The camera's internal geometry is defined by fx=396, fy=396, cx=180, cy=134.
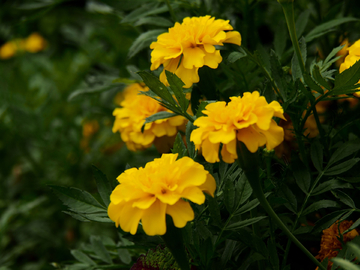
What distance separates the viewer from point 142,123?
57 cm

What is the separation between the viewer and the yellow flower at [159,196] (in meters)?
0.33

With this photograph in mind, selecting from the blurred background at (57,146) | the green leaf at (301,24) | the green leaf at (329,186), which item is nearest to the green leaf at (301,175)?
the green leaf at (329,186)

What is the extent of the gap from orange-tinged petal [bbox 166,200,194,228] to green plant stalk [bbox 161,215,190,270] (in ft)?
0.06

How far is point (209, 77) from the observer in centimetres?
48

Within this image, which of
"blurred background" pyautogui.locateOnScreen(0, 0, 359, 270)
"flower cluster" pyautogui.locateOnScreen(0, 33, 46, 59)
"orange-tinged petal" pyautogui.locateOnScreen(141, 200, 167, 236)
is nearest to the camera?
"orange-tinged petal" pyautogui.locateOnScreen(141, 200, 167, 236)

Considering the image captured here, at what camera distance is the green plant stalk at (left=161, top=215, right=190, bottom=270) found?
1.15ft

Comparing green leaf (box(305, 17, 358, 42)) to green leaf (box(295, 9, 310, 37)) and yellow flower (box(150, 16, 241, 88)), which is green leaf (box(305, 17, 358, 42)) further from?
yellow flower (box(150, 16, 241, 88))

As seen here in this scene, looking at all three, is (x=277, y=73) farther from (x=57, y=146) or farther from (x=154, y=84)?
(x=57, y=146)

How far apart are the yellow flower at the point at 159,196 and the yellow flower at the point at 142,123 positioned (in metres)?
0.20

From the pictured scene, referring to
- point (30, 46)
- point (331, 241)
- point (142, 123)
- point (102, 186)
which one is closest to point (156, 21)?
point (142, 123)

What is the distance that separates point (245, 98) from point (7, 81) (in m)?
1.05

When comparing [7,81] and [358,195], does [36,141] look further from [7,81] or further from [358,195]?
[358,195]

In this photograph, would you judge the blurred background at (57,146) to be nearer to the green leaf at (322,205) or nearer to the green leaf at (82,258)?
the green leaf at (82,258)

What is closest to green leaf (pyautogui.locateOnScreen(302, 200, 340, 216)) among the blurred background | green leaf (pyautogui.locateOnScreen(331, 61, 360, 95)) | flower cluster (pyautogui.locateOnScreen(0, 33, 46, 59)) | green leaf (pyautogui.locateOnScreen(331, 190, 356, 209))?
green leaf (pyautogui.locateOnScreen(331, 190, 356, 209))
